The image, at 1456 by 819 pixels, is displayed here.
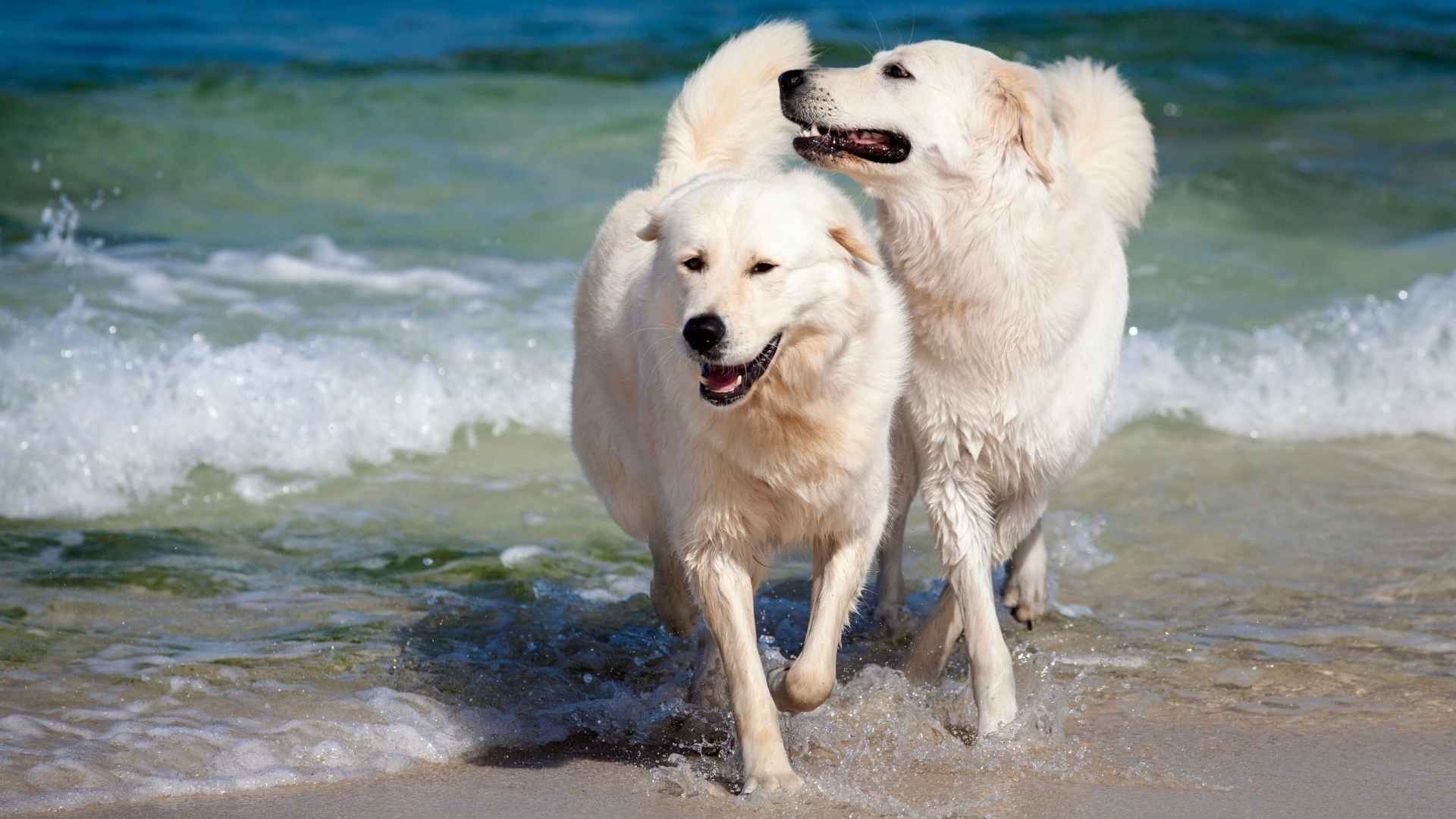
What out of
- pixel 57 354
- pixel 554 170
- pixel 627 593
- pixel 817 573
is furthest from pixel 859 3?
pixel 817 573

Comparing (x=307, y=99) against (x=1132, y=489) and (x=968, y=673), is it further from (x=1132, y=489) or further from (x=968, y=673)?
(x=968, y=673)

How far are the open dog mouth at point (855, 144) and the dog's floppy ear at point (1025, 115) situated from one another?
290 mm

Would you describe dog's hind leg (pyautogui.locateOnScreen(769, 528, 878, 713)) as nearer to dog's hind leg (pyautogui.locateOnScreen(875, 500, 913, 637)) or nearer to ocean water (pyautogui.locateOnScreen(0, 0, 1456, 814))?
ocean water (pyautogui.locateOnScreen(0, 0, 1456, 814))

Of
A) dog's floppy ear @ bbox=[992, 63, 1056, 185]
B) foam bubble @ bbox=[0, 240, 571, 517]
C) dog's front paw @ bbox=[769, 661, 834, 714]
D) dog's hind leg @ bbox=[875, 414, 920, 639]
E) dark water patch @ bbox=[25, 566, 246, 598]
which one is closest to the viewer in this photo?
dog's front paw @ bbox=[769, 661, 834, 714]

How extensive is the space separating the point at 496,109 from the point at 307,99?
1.73m

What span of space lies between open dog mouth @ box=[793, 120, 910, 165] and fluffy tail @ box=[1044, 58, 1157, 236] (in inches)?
33.6

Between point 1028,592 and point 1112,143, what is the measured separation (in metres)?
1.54

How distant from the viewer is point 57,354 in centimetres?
832

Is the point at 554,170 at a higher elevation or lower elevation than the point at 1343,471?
higher

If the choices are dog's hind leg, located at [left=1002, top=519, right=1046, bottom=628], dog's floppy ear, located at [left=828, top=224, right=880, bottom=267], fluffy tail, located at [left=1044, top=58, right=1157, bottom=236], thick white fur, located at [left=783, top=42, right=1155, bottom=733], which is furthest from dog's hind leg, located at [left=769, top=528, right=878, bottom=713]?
fluffy tail, located at [left=1044, top=58, right=1157, bottom=236]

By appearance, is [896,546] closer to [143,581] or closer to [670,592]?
[670,592]

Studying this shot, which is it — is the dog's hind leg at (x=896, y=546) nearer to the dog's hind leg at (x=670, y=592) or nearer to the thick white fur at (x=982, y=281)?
the thick white fur at (x=982, y=281)

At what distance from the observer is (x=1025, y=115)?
4.49m

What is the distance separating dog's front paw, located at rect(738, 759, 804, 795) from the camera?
397 centimetres
